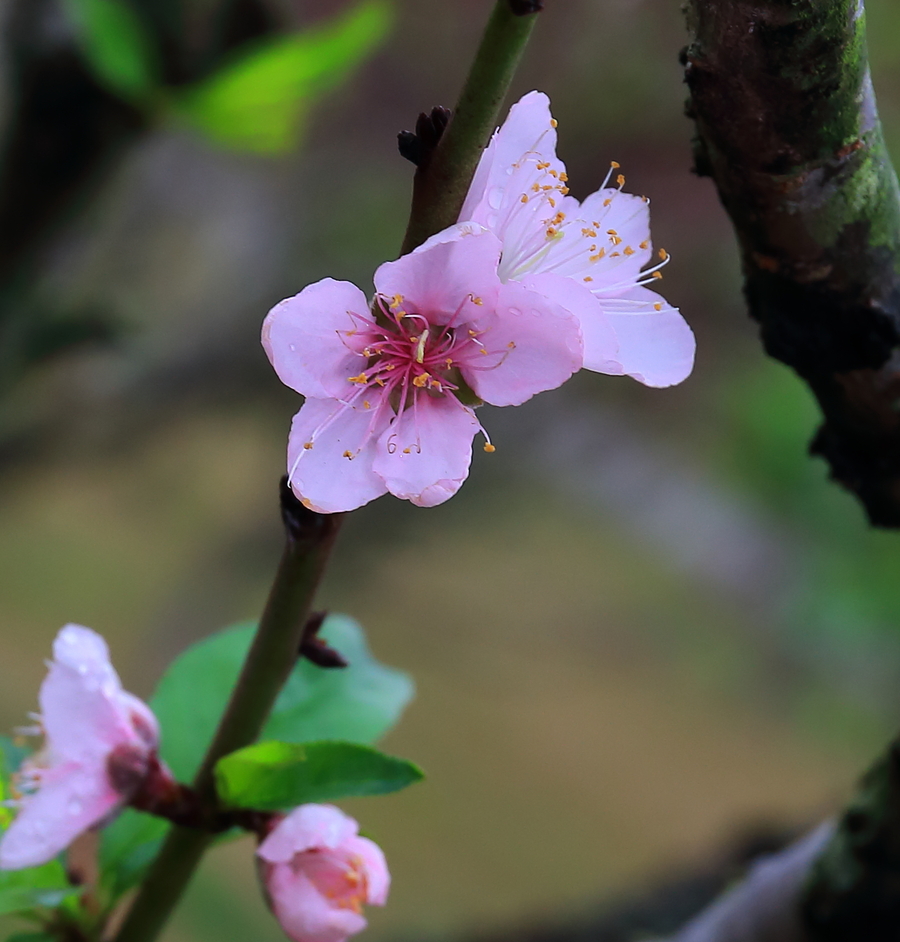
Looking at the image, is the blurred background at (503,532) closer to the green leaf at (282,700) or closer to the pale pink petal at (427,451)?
the green leaf at (282,700)

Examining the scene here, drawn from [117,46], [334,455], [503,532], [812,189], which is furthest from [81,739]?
[503,532]

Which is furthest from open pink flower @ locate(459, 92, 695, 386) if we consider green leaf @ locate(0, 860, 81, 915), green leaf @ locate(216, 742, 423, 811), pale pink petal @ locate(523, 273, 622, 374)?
green leaf @ locate(0, 860, 81, 915)

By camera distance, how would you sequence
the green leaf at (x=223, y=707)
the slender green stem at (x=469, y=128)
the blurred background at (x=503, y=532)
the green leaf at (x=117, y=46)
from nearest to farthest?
the slender green stem at (x=469, y=128)
the green leaf at (x=223, y=707)
the green leaf at (x=117, y=46)
the blurred background at (x=503, y=532)

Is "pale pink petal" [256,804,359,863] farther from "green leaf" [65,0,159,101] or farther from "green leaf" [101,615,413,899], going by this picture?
"green leaf" [65,0,159,101]

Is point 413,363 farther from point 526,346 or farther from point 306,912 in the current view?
point 306,912

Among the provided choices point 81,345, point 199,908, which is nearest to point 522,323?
point 81,345

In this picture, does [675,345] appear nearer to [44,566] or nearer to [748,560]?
[748,560]

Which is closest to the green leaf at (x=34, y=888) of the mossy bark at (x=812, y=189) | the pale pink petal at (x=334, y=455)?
the pale pink petal at (x=334, y=455)
